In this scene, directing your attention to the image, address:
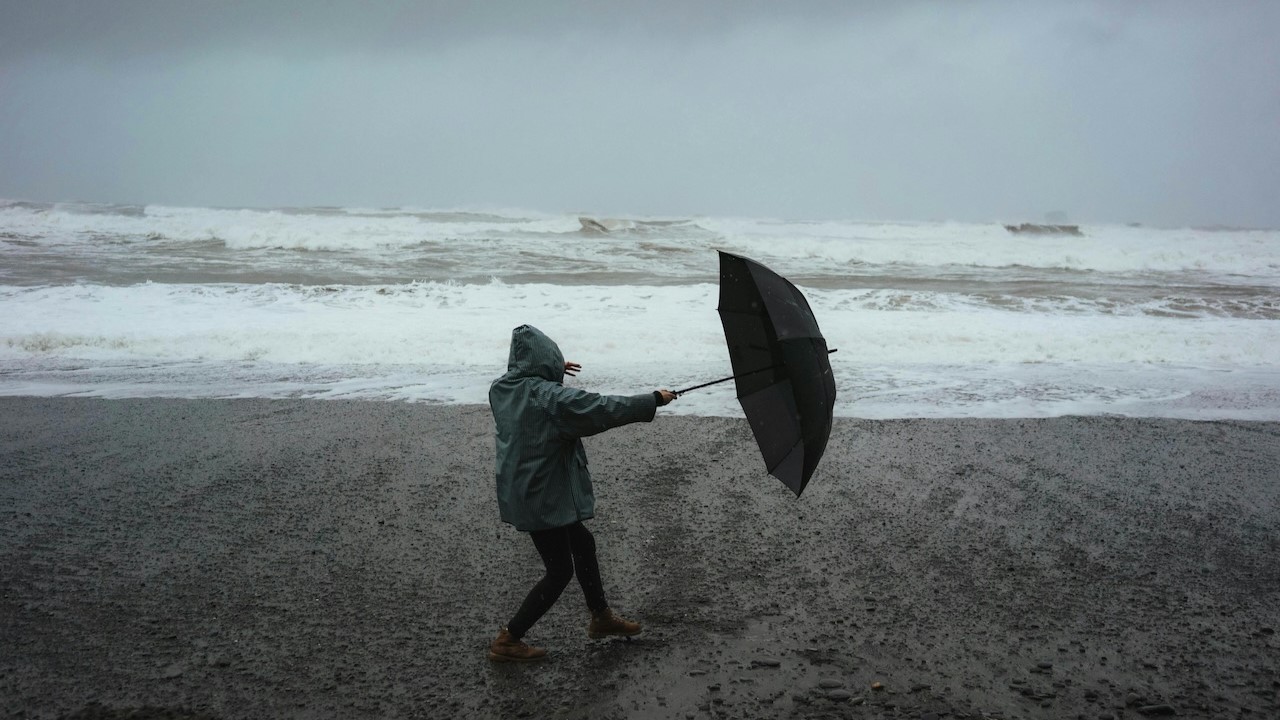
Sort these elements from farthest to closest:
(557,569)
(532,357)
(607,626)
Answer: (607,626) < (557,569) < (532,357)

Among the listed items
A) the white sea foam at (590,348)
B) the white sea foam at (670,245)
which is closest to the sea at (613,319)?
the white sea foam at (590,348)

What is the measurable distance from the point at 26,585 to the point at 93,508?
3.59ft

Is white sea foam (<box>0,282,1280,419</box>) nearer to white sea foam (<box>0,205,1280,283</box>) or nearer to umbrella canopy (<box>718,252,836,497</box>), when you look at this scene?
umbrella canopy (<box>718,252,836,497</box>)

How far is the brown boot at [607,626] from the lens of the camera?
3.58 meters

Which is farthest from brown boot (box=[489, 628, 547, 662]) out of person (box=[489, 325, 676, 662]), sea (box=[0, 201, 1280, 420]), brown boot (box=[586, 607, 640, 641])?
sea (box=[0, 201, 1280, 420])

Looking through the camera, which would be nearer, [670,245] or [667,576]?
[667,576]

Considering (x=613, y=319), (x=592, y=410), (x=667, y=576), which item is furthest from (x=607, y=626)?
(x=613, y=319)

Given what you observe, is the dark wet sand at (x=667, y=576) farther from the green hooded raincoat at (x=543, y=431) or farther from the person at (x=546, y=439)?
the green hooded raincoat at (x=543, y=431)

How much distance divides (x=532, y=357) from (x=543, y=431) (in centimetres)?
30

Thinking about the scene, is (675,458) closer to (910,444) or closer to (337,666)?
(910,444)

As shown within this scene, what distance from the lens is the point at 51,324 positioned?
39.2ft

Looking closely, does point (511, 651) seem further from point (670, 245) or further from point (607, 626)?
point (670, 245)

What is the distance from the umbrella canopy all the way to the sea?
414cm

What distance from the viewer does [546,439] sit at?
3188 mm
